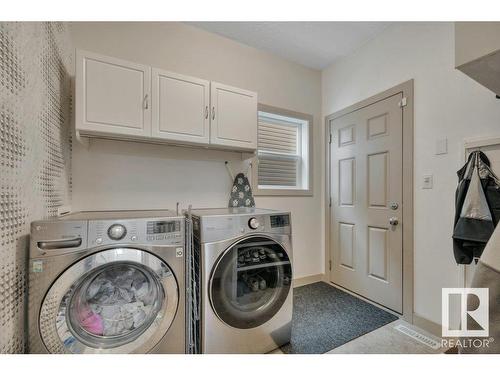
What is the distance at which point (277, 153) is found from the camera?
2.68 meters

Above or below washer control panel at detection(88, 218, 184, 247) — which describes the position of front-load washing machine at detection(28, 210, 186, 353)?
below

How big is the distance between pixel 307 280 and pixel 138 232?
2150 mm

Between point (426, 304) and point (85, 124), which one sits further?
point (426, 304)

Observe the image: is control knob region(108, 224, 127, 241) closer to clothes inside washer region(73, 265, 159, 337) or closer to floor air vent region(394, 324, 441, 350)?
Result: clothes inside washer region(73, 265, 159, 337)

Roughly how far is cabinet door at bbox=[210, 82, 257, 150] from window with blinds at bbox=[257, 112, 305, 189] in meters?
0.52

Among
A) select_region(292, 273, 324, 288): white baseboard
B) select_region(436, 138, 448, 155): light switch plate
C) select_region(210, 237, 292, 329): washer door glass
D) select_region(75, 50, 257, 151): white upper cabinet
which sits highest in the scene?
select_region(75, 50, 257, 151): white upper cabinet

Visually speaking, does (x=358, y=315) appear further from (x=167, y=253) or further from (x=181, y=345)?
(x=167, y=253)

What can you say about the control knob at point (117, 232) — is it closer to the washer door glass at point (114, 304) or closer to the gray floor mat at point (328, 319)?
the washer door glass at point (114, 304)

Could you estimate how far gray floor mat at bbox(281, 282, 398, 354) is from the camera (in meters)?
1.65

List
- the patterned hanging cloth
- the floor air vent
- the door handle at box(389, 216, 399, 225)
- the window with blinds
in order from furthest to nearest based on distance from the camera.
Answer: the window with blinds → the patterned hanging cloth → the door handle at box(389, 216, 399, 225) → the floor air vent

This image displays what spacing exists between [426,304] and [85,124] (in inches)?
111

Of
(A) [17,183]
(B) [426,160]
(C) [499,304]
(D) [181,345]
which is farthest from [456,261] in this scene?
(A) [17,183]

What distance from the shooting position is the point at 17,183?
100 cm

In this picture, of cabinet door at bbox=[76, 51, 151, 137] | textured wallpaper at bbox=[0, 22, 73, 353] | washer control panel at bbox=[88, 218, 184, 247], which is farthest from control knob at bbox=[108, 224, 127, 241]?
cabinet door at bbox=[76, 51, 151, 137]
